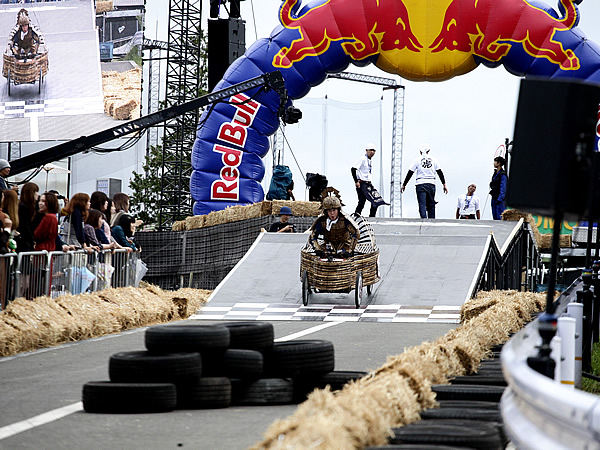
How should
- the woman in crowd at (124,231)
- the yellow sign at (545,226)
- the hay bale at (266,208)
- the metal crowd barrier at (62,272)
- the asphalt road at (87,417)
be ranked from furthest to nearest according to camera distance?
the yellow sign at (545,226)
the hay bale at (266,208)
the woman in crowd at (124,231)
the metal crowd barrier at (62,272)
the asphalt road at (87,417)

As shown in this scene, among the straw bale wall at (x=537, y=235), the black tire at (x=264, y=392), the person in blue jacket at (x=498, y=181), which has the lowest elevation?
the black tire at (x=264, y=392)

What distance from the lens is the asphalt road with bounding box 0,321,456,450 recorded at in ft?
17.8

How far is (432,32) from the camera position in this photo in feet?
77.8

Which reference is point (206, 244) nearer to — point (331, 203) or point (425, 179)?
point (425, 179)

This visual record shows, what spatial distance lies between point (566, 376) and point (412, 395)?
4.60 ft

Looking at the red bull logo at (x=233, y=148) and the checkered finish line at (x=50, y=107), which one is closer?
the red bull logo at (x=233, y=148)

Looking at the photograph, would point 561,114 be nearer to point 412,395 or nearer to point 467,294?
point 412,395

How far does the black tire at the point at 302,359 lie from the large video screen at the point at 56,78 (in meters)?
33.2

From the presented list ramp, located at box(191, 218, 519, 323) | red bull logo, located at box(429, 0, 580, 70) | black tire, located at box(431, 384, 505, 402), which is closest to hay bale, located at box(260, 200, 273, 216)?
ramp, located at box(191, 218, 519, 323)

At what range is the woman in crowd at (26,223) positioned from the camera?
11.7m

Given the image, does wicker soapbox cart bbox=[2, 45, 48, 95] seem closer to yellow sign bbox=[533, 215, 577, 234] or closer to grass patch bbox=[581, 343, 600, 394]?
yellow sign bbox=[533, 215, 577, 234]

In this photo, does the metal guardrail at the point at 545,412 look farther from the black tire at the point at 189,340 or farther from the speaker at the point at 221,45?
the speaker at the point at 221,45

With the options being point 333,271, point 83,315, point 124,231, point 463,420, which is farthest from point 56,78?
point 463,420

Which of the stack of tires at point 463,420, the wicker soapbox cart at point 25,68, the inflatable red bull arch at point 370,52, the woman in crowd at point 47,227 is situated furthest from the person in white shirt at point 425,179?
the wicker soapbox cart at point 25,68
